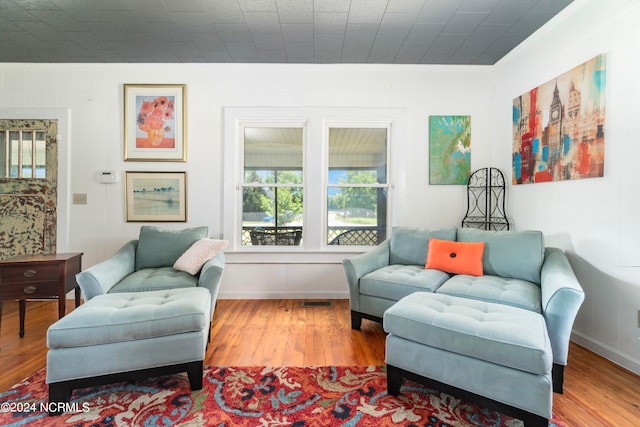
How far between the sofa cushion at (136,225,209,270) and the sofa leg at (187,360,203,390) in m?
1.24

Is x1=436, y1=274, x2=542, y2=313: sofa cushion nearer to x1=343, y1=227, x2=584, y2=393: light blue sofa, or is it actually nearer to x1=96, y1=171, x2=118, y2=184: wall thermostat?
x1=343, y1=227, x2=584, y2=393: light blue sofa

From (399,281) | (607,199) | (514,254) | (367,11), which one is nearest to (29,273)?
(399,281)

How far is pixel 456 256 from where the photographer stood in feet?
8.83

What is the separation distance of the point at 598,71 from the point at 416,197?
1815 mm

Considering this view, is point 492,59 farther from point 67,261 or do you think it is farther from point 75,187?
point 75,187

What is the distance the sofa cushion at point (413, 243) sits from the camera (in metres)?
2.93

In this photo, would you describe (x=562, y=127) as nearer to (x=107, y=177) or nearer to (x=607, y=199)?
(x=607, y=199)

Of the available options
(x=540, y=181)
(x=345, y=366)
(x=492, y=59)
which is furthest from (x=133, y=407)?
(x=492, y=59)

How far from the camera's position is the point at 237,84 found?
3.48 meters

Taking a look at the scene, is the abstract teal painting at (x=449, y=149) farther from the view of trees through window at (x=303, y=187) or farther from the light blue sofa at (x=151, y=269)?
the light blue sofa at (x=151, y=269)

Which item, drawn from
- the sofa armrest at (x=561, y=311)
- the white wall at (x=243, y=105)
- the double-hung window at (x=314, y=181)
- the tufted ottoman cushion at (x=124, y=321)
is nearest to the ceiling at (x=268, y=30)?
the white wall at (x=243, y=105)

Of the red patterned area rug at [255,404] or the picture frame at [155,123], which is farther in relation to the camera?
the picture frame at [155,123]

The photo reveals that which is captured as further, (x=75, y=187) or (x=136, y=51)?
(x=75, y=187)

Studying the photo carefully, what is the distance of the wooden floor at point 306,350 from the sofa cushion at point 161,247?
2.37 ft
